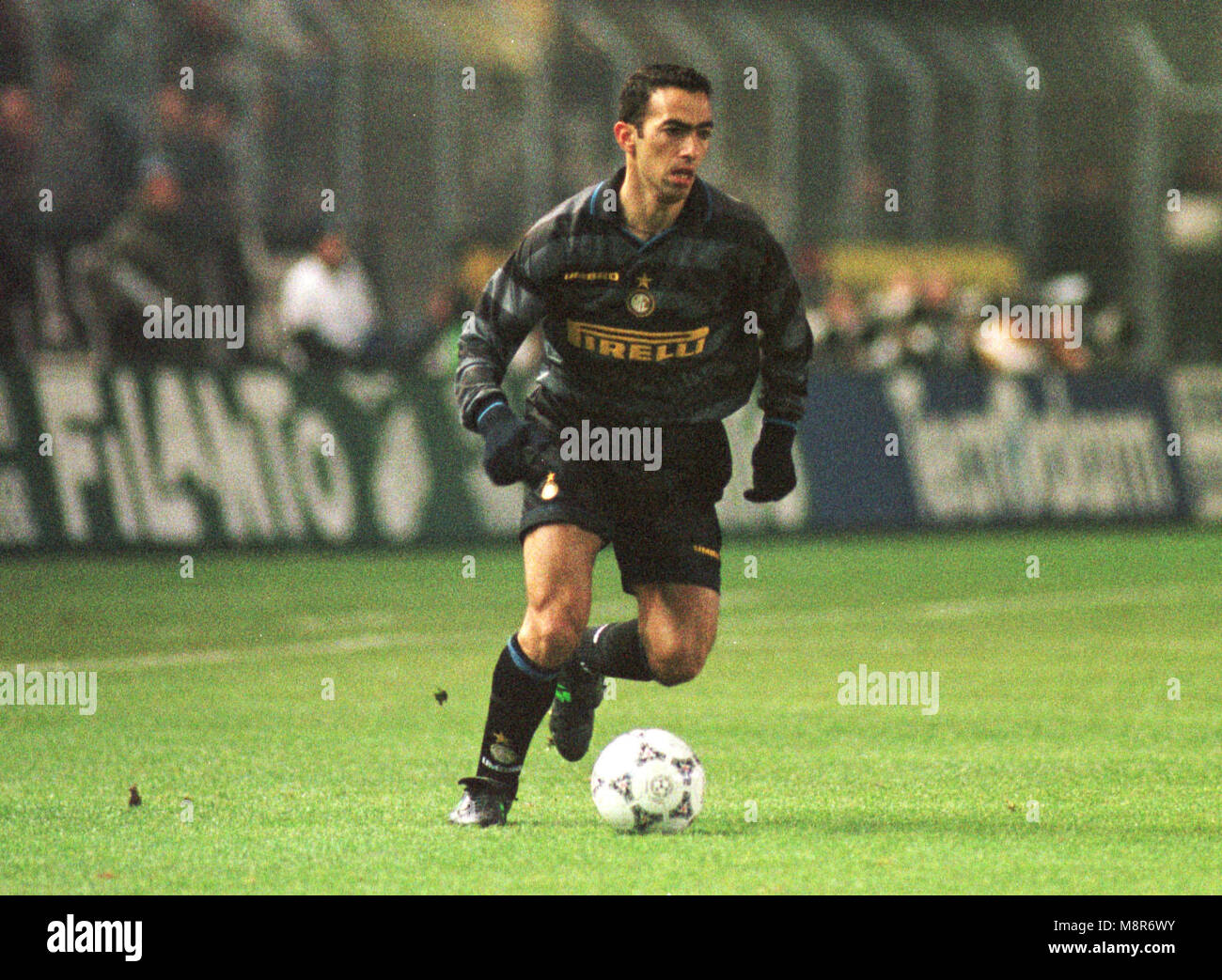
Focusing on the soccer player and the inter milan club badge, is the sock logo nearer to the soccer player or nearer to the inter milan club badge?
the soccer player

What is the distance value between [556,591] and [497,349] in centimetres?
77

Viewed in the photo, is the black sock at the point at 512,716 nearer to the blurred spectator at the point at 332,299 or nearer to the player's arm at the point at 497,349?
the player's arm at the point at 497,349

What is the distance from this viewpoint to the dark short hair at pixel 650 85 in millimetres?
6285

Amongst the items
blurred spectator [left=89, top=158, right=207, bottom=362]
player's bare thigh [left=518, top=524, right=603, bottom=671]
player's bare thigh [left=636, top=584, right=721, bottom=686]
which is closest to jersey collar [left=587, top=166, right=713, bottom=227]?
player's bare thigh [left=518, top=524, right=603, bottom=671]

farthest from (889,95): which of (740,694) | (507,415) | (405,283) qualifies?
Result: (507,415)

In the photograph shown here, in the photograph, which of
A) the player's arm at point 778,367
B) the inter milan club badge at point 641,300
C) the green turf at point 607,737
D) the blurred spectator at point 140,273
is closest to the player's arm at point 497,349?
the inter milan club badge at point 641,300

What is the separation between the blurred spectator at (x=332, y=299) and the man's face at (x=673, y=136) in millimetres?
10368

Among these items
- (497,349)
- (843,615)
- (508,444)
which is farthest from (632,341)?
(843,615)

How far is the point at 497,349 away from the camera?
652cm

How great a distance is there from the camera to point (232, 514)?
1505 centimetres

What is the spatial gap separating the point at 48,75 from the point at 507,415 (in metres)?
12.1

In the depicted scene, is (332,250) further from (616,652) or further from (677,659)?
(677,659)

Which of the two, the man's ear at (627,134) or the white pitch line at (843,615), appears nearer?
the man's ear at (627,134)

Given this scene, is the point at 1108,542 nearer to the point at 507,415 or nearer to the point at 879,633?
the point at 879,633
